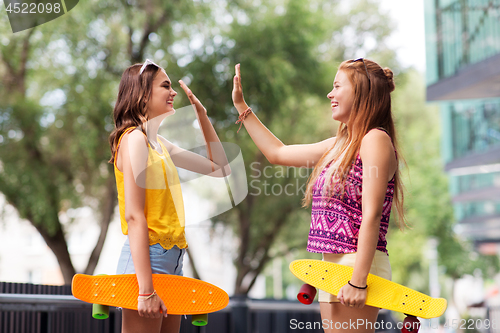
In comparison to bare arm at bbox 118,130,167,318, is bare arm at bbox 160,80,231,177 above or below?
above

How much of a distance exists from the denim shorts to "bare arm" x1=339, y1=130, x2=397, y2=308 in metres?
0.71

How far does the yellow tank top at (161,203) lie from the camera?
1.95 meters

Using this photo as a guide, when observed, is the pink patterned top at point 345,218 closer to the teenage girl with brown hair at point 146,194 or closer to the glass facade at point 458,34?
the teenage girl with brown hair at point 146,194

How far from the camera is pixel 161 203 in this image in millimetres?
1964

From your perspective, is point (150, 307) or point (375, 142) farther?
point (375, 142)

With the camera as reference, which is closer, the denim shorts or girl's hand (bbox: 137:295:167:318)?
girl's hand (bbox: 137:295:167:318)

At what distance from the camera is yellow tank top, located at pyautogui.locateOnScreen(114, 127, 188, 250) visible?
1946mm

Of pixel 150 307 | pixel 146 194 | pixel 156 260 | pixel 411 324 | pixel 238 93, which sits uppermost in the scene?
pixel 238 93

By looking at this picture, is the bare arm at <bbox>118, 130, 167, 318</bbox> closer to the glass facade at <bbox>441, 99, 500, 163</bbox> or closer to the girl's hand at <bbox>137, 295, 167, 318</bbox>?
the girl's hand at <bbox>137, 295, 167, 318</bbox>

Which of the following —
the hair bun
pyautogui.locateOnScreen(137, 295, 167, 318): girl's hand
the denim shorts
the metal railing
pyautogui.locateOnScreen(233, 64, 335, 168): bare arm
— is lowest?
the metal railing

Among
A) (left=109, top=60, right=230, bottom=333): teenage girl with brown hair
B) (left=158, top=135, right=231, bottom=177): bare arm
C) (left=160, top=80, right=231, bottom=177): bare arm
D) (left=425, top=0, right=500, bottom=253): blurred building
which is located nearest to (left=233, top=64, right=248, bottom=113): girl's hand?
(left=160, top=80, right=231, bottom=177): bare arm

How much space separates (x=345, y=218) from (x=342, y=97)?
0.56 m

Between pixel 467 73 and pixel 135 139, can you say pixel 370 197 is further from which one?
pixel 467 73

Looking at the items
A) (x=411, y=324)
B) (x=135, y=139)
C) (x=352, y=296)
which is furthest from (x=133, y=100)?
(x=411, y=324)
